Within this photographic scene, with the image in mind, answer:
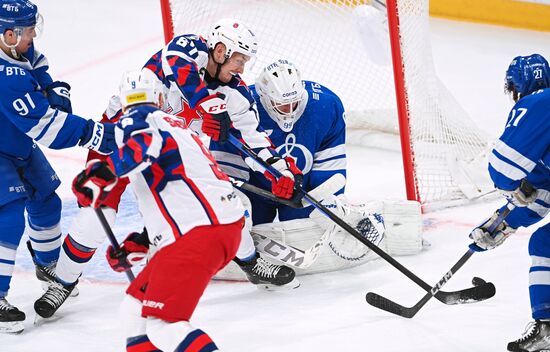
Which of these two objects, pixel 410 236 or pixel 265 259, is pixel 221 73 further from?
pixel 410 236

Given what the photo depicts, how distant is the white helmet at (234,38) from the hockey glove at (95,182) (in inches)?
43.3

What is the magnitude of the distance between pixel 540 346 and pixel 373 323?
64 centimetres

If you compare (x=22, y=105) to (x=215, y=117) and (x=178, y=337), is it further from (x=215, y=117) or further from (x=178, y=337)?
(x=178, y=337)

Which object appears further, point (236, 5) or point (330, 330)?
point (236, 5)

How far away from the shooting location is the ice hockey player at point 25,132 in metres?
3.32

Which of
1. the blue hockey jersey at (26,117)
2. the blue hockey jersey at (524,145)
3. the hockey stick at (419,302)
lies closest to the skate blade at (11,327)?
the blue hockey jersey at (26,117)

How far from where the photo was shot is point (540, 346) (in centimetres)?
291

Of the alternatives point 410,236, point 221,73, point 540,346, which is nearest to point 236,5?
point 221,73

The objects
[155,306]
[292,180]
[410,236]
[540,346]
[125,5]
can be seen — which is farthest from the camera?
[125,5]

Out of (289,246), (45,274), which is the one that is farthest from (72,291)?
(289,246)

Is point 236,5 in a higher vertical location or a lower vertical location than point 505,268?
higher

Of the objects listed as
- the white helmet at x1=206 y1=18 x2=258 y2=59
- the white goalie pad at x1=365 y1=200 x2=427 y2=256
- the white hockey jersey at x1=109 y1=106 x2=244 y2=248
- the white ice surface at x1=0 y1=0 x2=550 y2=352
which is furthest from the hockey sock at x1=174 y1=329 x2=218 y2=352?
the white goalie pad at x1=365 y1=200 x2=427 y2=256

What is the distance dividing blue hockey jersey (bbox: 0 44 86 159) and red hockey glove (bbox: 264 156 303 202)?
772 millimetres

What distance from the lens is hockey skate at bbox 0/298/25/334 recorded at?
10.9 feet
